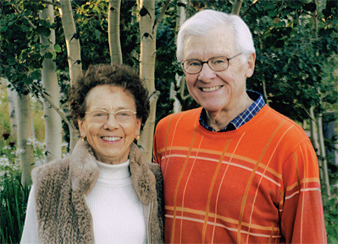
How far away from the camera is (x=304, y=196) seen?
1.54 meters

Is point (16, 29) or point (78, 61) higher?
point (16, 29)

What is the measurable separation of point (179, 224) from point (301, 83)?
3.22 meters

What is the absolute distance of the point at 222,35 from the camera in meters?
1.78

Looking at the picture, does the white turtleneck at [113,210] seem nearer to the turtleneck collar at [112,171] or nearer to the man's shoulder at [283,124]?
the turtleneck collar at [112,171]

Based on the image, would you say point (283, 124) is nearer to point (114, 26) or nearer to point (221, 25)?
point (221, 25)

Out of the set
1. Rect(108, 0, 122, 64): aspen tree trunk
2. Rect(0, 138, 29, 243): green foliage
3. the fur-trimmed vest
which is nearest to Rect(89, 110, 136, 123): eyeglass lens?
the fur-trimmed vest

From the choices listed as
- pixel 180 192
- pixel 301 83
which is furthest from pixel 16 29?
pixel 301 83

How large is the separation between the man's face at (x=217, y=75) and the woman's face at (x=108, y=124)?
44 cm

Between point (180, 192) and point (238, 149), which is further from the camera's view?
point (180, 192)

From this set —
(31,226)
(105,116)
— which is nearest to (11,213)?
(31,226)

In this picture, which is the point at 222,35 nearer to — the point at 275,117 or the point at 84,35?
the point at 275,117

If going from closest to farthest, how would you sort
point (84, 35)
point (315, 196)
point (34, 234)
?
point (315, 196), point (34, 234), point (84, 35)

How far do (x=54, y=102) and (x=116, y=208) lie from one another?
2.43 meters

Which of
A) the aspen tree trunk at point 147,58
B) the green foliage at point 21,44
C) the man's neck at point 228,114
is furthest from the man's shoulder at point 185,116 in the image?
the green foliage at point 21,44
